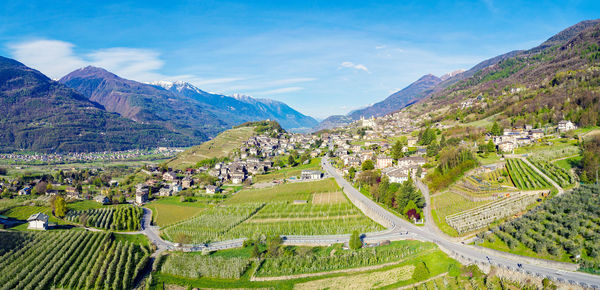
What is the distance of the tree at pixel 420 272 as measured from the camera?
25888mm

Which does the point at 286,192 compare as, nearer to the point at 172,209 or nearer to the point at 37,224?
the point at 172,209

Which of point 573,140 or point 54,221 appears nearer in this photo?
point 54,221

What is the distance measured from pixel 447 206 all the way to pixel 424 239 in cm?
862

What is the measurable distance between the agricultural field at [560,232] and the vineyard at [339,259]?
21.4 feet

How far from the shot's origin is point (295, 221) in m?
44.8

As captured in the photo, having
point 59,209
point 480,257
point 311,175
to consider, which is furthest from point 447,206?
point 59,209

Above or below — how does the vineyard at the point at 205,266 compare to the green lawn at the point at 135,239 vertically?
below

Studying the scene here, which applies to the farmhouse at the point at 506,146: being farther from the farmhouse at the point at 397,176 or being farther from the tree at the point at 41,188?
the tree at the point at 41,188

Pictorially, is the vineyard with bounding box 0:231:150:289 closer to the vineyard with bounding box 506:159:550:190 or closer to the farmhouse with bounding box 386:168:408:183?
the farmhouse with bounding box 386:168:408:183

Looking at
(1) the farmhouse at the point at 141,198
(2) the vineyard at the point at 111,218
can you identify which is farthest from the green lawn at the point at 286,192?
(1) the farmhouse at the point at 141,198

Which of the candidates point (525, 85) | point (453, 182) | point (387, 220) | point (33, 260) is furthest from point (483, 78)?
point (33, 260)

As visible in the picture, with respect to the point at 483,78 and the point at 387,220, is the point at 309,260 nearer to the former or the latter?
the point at 387,220

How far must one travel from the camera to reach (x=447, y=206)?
40.1 meters

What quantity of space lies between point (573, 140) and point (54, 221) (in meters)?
82.3
